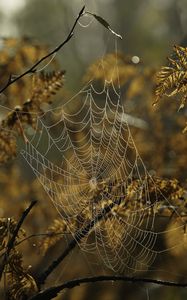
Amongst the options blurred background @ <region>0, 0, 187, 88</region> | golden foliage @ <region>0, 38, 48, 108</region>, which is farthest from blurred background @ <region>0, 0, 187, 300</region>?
blurred background @ <region>0, 0, 187, 88</region>

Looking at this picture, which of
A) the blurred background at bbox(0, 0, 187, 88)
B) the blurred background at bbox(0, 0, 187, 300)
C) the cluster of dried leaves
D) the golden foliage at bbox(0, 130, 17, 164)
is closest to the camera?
the cluster of dried leaves

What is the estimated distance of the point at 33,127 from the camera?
3551 millimetres

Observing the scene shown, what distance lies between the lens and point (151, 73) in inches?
217

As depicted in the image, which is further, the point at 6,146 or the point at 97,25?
the point at 97,25

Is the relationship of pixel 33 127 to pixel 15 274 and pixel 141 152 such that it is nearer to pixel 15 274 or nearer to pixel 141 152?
pixel 15 274

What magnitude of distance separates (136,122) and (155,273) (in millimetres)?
1596

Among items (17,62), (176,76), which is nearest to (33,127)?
(176,76)

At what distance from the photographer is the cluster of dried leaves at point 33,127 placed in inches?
103

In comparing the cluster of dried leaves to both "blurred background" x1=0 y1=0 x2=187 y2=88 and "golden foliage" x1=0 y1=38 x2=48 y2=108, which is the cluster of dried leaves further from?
"blurred background" x1=0 y1=0 x2=187 y2=88

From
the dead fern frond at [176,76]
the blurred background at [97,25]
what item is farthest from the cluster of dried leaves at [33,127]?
the blurred background at [97,25]

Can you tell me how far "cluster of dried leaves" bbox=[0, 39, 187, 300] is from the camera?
8.60 ft

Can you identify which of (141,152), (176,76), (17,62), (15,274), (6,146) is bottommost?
(15,274)

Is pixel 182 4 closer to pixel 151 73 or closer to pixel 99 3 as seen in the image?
pixel 99 3

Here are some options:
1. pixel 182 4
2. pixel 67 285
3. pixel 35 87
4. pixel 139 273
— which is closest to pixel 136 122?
pixel 139 273
